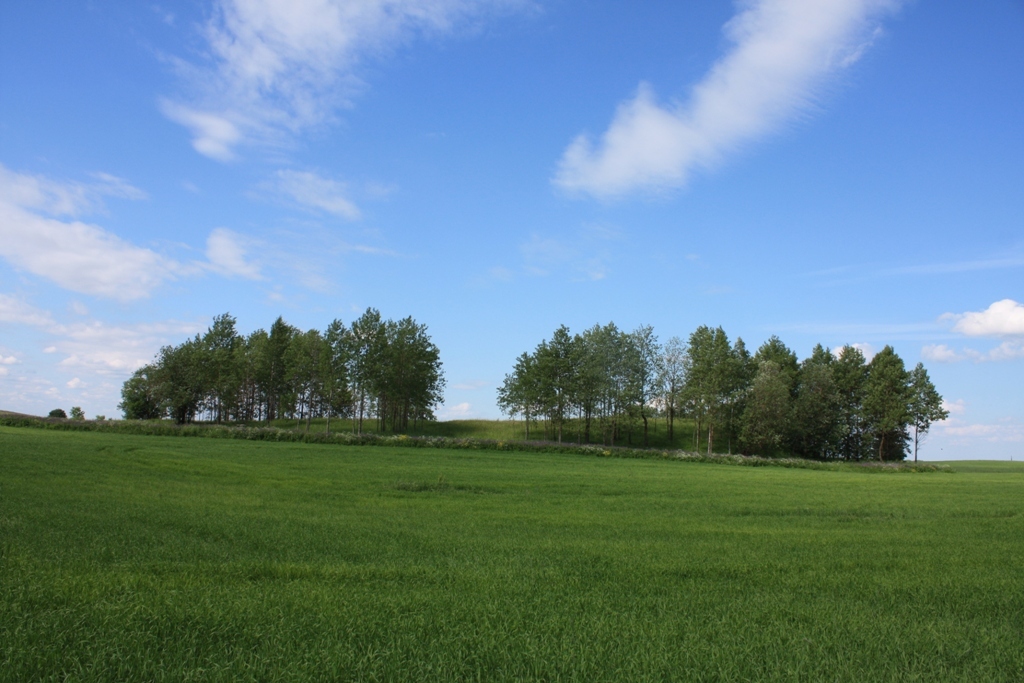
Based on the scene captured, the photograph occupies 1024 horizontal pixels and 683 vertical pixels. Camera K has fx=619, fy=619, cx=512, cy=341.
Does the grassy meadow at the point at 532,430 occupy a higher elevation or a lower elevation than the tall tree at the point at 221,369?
lower

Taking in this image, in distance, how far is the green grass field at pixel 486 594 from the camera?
15.3ft

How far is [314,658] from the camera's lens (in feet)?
15.2

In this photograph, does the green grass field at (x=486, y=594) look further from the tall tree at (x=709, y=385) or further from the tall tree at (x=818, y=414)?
the tall tree at (x=818, y=414)

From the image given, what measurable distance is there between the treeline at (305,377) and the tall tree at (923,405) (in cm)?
6138

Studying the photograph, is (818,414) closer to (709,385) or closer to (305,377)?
(709,385)

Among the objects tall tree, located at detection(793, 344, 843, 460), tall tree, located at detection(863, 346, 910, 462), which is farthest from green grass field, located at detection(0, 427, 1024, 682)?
tall tree, located at detection(863, 346, 910, 462)

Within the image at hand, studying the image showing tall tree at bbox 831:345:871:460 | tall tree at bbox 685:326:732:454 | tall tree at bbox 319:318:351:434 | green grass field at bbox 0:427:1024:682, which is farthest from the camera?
tall tree at bbox 831:345:871:460

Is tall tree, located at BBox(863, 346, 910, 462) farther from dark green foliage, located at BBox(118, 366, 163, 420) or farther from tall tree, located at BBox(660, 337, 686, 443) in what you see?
dark green foliage, located at BBox(118, 366, 163, 420)

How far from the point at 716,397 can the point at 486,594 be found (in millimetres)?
71402

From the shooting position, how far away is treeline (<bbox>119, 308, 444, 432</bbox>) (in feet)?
260

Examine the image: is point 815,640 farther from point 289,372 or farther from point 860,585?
point 289,372

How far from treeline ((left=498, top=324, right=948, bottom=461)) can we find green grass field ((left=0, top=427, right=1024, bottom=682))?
62942 mm

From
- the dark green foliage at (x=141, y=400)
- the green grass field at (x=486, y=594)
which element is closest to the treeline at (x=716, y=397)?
the dark green foliage at (x=141, y=400)

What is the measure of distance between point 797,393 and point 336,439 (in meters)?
64.3
